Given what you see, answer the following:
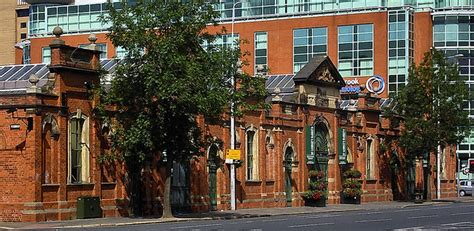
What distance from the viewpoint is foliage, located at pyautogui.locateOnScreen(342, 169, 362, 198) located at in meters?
65.4

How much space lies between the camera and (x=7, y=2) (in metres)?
164

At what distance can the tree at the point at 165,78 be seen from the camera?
4125 centimetres

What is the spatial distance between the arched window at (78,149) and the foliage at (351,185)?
25.6 metres

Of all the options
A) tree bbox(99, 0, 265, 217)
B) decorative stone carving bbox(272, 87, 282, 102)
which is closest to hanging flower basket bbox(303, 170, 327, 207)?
decorative stone carving bbox(272, 87, 282, 102)

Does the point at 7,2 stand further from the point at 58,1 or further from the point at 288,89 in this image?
the point at 288,89

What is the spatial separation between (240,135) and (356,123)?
16.5 metres

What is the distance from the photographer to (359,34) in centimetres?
10231

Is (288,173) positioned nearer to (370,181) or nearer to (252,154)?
(252,154)

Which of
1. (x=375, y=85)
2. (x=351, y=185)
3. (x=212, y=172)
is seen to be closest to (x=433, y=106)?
(x=351, y=185)

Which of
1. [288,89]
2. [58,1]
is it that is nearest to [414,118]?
[288,89]

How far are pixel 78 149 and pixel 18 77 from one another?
5281 millimetres

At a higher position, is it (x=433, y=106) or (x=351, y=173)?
(x=433, y=106)

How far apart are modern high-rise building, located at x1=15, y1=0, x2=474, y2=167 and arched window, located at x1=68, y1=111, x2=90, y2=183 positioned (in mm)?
56537

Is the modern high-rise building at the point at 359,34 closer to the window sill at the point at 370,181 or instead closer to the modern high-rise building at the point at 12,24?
the window sill at the point at 370,181
